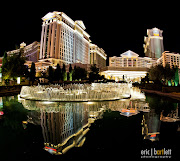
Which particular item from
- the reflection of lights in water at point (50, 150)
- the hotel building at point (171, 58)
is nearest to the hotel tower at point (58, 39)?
the hotel building at point (171, 58)

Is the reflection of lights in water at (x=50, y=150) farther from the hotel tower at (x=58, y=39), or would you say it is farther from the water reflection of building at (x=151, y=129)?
the hotel tower at (x=58, y=39)

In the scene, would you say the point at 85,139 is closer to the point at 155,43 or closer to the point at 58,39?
the point at 58,39

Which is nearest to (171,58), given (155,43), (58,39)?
(155,43)

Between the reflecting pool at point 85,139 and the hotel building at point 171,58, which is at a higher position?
the hotel building at point 171,58

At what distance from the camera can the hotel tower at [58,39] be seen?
2918 inches

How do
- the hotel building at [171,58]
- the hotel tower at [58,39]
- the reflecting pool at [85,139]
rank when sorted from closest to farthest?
the reflecting pool at [85,139] < the hotel tower at [58,39] < the hotel building at [171,58]

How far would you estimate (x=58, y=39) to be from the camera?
75500 millimetres

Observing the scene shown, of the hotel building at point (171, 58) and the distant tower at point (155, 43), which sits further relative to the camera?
the distant tower at point (155, 43)

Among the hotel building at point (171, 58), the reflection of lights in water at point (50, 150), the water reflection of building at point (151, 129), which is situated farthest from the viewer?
the hotel building at point (171, 58)

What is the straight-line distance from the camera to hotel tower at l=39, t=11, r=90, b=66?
7412cm

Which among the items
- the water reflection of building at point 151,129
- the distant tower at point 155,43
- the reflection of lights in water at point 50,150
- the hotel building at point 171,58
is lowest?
the reflection of lights in water at point 50,150

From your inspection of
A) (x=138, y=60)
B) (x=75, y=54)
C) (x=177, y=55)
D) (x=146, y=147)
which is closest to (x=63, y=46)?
(x=75, y=54)

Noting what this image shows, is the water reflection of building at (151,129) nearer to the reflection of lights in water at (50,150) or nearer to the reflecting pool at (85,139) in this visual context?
the reflecting pool at (85,139)

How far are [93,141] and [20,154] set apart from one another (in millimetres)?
1744
